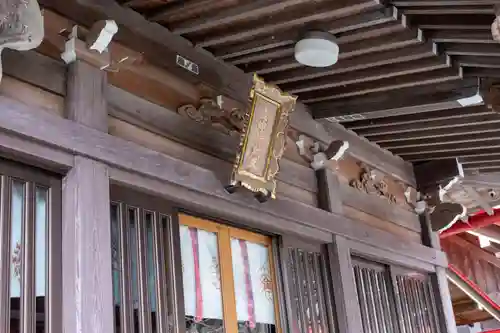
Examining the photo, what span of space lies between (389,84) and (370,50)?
59 cm

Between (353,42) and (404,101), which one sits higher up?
(353,42)

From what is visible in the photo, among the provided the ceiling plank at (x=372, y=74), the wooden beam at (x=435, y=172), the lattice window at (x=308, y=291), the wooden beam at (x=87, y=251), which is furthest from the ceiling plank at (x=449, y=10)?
the wooden beam at (x=435, y=172)

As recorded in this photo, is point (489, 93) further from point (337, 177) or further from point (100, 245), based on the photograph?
point (100, 245)

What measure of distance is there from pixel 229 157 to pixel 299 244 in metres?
0.94

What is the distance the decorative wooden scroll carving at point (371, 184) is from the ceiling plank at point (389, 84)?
1.03m

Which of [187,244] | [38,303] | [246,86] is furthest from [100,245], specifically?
[246,86]

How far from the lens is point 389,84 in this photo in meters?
4.95

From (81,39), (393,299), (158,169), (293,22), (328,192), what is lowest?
(393,299)

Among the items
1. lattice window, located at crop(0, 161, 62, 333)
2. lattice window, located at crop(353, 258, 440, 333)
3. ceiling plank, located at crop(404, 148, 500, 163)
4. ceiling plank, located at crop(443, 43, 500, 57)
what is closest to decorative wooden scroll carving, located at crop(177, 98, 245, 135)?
lattice window, located at crop(0, 161, 62, 333)

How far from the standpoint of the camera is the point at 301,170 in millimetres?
5254

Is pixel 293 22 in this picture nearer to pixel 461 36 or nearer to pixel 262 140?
pixel 262 140

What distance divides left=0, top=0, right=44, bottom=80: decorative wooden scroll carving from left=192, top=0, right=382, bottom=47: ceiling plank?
1502 mm

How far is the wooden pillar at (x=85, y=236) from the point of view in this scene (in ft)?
10.1

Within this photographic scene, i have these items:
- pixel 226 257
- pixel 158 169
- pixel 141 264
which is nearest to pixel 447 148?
pixel 226 257
